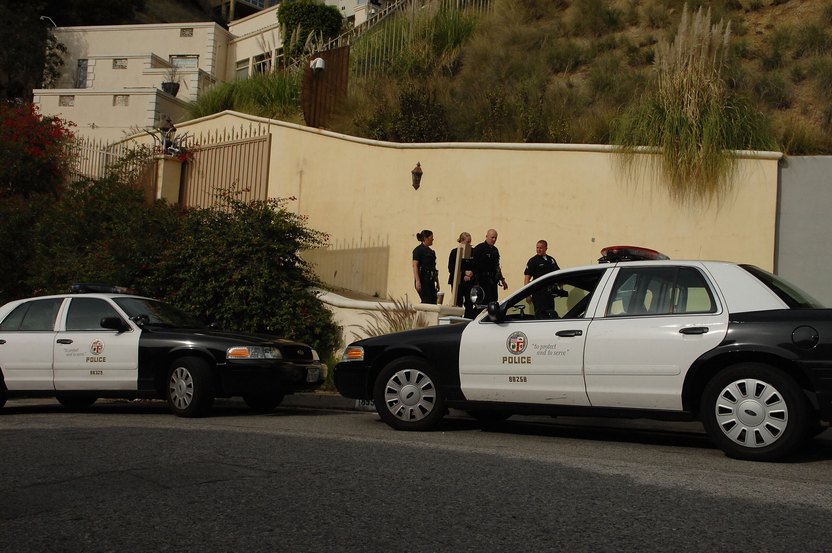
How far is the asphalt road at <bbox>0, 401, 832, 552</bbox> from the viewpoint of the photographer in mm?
4625

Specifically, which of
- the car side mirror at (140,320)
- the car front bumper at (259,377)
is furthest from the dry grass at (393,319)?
the car side mirror at (140,320)

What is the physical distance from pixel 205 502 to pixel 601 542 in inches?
88.8

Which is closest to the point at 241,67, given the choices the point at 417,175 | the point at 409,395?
the point at 417,175

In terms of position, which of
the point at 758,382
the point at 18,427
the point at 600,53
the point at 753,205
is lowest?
the point at 18,427

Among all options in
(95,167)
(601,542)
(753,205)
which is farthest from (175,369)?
(95,167)

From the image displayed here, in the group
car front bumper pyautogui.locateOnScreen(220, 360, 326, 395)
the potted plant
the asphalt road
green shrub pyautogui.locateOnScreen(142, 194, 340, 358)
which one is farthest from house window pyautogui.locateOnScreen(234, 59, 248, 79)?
the asphalt road

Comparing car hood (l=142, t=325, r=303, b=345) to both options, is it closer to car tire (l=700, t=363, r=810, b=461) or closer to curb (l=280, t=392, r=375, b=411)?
curb (l=280, t=392, r=375, b=411)

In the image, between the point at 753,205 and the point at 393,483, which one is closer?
the point at 393,483

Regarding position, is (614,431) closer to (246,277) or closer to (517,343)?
(517,343)

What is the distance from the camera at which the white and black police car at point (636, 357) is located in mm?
7199

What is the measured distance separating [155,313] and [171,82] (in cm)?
2181

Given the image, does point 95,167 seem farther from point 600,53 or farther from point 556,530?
point 556,530

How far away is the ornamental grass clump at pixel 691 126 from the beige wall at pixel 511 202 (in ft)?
0.88

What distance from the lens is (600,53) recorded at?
70.5 feet
